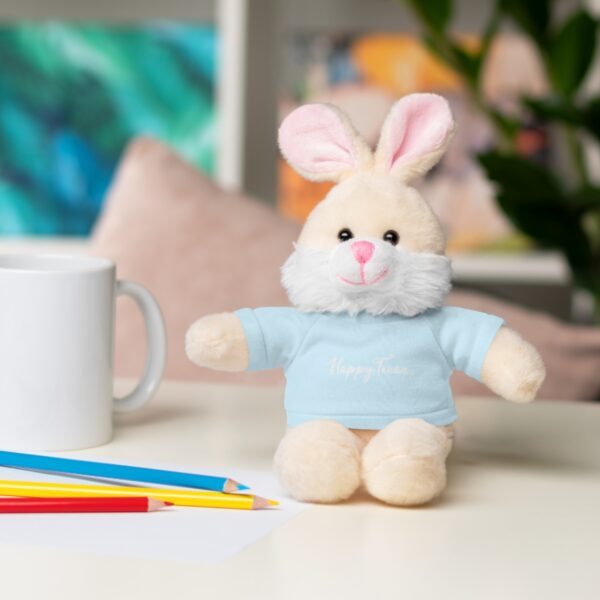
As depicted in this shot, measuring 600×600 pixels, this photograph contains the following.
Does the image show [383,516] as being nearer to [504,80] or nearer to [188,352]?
[188,352]

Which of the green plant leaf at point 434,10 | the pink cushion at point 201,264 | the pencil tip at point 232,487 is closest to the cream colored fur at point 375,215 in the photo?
the pencil tip at point 232,487

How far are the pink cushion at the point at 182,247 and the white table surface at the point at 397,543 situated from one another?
0.33 meters

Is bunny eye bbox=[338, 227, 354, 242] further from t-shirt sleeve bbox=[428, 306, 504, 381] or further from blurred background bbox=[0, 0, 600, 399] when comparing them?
blurred background bbox=[0, 0, 600, 399]

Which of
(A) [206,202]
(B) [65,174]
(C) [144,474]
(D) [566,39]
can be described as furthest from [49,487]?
(B) [65,174]

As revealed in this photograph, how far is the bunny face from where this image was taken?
0.56m

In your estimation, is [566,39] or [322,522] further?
[566,39]

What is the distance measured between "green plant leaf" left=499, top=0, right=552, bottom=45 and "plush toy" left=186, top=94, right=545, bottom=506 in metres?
1.15

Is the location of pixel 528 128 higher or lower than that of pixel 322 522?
higher

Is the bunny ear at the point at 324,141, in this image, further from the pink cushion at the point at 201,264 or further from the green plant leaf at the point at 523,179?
the green plant leaf at the point at 523,179

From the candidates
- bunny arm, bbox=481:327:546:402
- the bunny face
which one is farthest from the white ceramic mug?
bunny arm, bbox=481:327:546:402

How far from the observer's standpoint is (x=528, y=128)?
2062mm

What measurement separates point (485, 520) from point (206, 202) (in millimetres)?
707

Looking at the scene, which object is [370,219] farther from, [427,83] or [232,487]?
[427,83]

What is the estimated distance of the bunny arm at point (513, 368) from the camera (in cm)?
56
